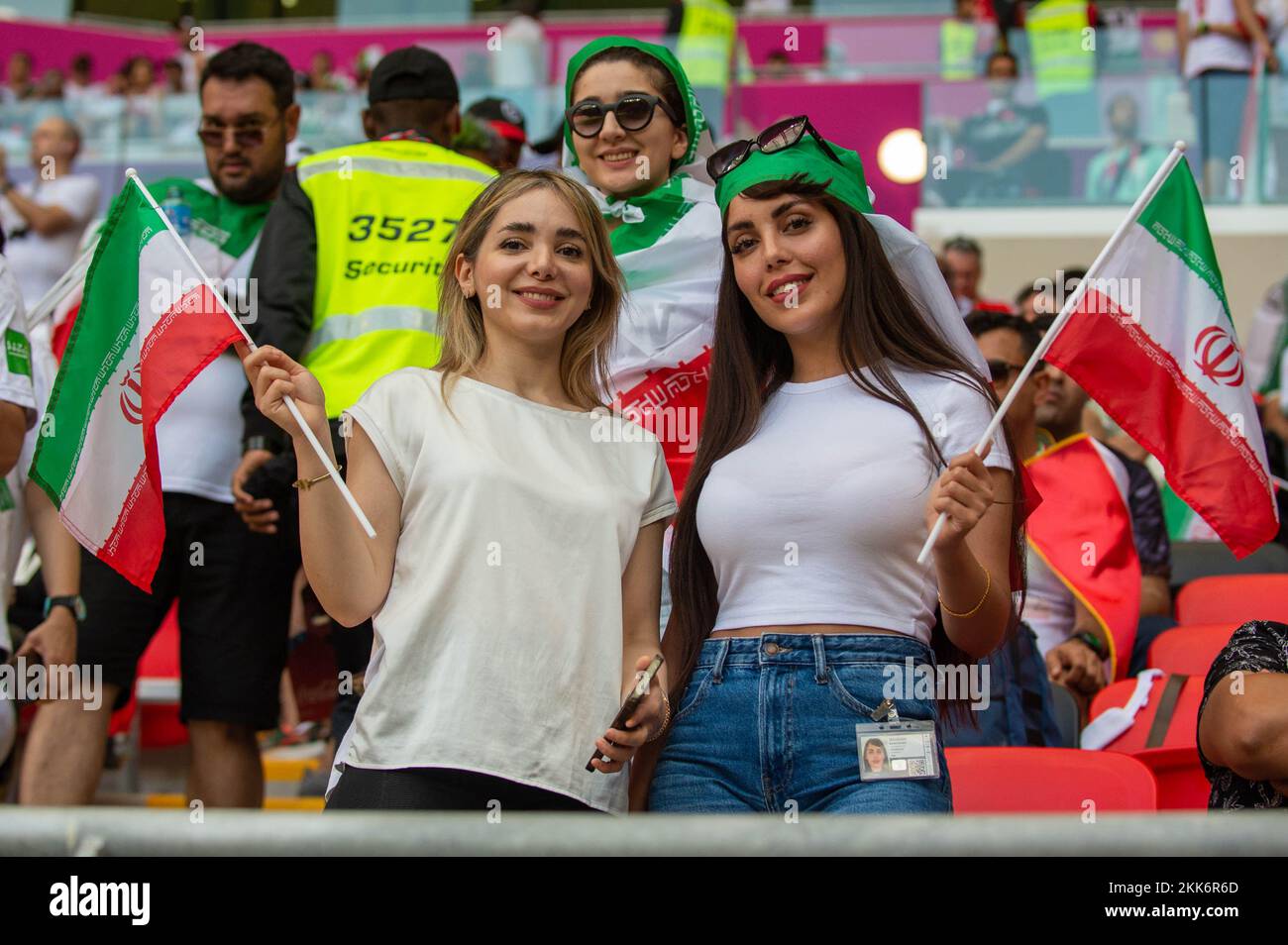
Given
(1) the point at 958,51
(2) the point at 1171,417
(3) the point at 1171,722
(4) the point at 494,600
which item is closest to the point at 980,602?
(2) the point at 1171,417

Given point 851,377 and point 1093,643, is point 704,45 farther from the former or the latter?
point 851,377

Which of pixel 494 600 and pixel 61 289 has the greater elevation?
pixel 61 289

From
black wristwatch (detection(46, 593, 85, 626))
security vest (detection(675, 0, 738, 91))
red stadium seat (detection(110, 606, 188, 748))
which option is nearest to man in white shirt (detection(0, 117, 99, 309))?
red stadium seat (detection(110, 606, 188, 748))

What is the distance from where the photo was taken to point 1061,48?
11.3 metres

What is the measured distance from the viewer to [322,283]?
3869 millimetres

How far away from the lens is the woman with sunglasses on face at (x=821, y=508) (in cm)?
257

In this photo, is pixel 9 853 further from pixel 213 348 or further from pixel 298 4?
pixel 298 4

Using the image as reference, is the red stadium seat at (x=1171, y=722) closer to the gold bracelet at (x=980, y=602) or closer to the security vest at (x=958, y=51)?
the gold bracelet at (x=980, y=602)

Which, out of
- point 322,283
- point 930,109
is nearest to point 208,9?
point 930,109

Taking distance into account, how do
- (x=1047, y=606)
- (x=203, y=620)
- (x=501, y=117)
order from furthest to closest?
1. (x=501, y=117)
2. (x=1047, y=606)
3. (x=203, y=620)

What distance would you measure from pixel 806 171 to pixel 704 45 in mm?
9056

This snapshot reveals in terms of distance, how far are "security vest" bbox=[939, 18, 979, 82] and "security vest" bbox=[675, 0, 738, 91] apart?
Result: 160 centimetres
